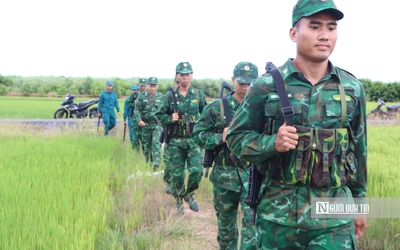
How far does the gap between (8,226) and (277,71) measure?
2.43 m

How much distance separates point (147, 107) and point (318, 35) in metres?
→ 6.98

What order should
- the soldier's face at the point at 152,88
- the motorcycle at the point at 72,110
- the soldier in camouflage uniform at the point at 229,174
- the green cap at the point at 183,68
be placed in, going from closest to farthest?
1. the soldier in camouflage uniform at the point at 229,174
2. the green cap at the point at 183,68
3. the soldier's face at the point at 152,88
4. the motorcycle at the point at 72,110

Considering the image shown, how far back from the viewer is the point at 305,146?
1.94 meters

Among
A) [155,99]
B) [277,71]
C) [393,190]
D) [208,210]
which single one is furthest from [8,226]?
[155,99]

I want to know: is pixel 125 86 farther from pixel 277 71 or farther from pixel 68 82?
pixel 277 71

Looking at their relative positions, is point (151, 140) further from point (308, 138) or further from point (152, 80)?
point (308, 138)

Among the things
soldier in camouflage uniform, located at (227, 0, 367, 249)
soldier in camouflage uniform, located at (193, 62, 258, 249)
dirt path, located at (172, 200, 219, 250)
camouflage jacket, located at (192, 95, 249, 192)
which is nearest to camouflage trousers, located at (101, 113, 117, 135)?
dirt path, located at (172, 200, 219, 250)

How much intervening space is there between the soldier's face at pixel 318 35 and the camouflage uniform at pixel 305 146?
0.12 m

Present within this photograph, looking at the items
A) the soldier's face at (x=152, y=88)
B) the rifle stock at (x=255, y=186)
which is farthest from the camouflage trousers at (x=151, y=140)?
the rifle stock at (x=255, y=186)

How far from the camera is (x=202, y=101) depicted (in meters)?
5.58

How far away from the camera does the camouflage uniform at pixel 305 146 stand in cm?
194

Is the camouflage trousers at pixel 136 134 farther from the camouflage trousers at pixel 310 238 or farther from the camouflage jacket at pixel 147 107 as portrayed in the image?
the camouflage trousers at pixel 310 238

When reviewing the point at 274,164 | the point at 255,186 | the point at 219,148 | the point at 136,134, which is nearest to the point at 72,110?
the point at 136,134

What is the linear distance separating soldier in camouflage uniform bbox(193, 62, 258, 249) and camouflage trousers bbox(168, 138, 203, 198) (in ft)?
4.65
